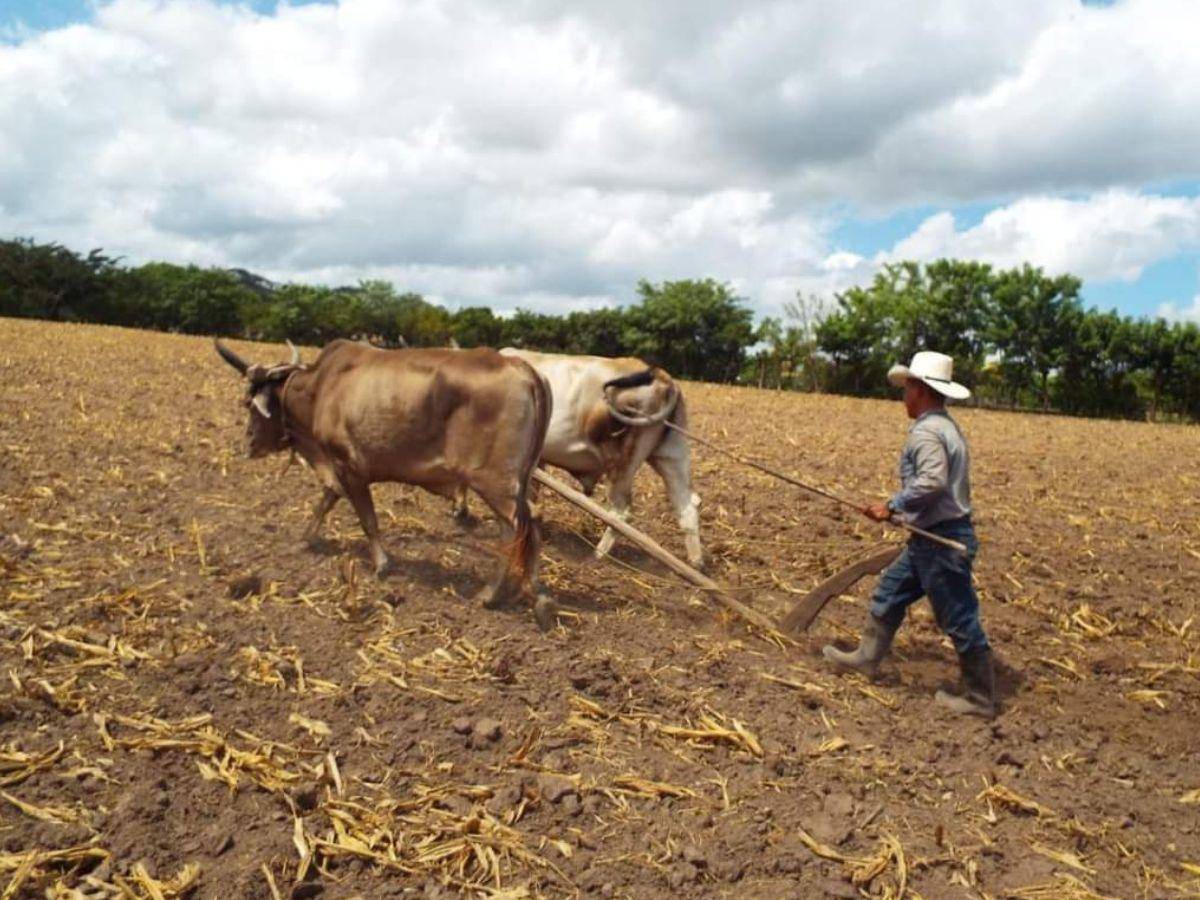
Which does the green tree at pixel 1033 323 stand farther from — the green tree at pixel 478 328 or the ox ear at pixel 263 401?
the ox ear at pixel 263 401

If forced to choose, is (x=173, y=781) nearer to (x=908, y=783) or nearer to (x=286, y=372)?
(x=908, y=783)

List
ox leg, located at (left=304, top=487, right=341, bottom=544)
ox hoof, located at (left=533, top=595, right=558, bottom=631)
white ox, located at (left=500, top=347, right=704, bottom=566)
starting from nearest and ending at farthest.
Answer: ox hoof, located at (left=533, top=595, right=558, bottom=631)
ox leg, located at (left=304, top=487, right=341, bottom=544)
white ox, located at (left=500, top=347, right=704, bottom=566)

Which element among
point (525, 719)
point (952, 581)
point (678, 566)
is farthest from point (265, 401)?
point (952, 581)

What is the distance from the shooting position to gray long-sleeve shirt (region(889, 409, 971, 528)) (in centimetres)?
596

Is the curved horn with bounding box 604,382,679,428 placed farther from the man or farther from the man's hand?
the man's hand

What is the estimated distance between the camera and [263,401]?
7926mm

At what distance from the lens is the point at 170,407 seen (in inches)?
515

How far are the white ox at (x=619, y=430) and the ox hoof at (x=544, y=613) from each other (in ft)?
6.10

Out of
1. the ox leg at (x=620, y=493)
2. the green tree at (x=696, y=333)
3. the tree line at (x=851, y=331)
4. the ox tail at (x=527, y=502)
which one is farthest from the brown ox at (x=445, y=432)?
the green tree at (x=696, y=333)

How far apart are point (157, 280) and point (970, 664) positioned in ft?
190

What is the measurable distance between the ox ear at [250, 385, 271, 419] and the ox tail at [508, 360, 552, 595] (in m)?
2.22

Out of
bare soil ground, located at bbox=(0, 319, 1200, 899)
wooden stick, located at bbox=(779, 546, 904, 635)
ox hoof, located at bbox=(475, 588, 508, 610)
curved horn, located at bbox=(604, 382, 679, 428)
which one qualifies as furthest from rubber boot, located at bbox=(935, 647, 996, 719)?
curved horn, located at bbox=(604, 382, 679, 428)

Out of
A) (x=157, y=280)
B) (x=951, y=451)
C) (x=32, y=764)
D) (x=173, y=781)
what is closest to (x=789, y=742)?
(x=951, y=451)

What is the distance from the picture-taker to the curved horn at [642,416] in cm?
855
